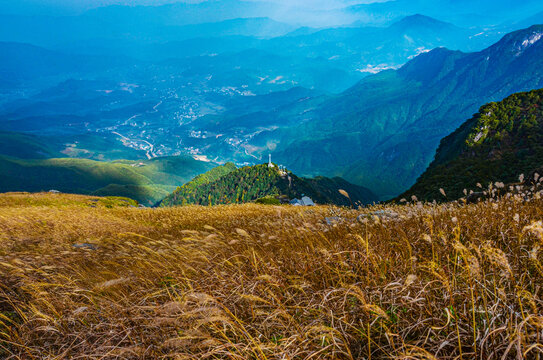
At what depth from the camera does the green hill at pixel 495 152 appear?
37.3m

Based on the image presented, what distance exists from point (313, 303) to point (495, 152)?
67.6 m

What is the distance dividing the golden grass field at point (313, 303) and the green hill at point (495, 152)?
30.9m

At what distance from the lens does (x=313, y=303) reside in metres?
2.63

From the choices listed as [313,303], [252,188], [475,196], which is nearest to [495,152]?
[475,196]

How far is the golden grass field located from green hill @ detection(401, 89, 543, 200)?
3093cm

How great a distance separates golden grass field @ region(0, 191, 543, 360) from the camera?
1.82 m

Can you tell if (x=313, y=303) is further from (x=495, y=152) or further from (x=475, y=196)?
(x=495, y=152)

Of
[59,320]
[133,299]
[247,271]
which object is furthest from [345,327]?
[59,320]

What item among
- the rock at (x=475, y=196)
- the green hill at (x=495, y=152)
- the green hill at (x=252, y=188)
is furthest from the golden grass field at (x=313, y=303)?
the green hill at (x=252, y=188)

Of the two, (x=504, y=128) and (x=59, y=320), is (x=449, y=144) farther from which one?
(x=59, y=320)

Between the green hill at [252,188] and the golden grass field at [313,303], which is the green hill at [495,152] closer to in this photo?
the golden grass field at [313,303]

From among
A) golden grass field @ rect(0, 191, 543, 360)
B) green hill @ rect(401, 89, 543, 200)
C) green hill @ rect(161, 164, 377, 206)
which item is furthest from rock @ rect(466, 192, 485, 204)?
green hill @ rect(161, 164, 377, 206)

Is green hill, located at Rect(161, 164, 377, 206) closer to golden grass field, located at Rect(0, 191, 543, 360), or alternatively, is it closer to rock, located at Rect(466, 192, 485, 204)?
rock, located at Rect(466, 192, 485, 204)

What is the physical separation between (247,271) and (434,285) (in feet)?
6.69
